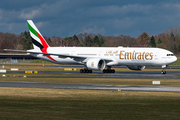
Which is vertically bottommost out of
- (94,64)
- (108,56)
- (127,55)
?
(94,64)

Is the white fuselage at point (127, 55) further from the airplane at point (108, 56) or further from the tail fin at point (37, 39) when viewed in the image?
the tail fin at point (37, 39)

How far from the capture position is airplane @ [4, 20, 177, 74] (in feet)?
194
